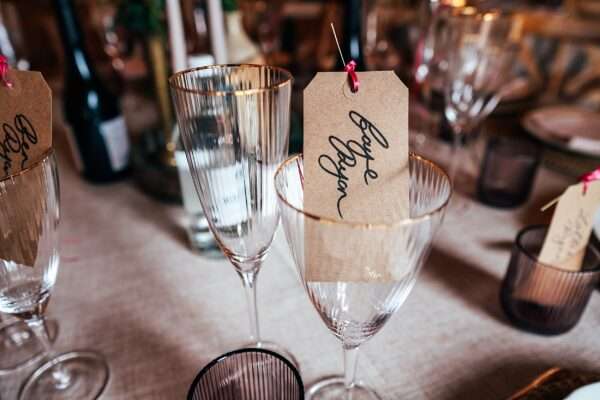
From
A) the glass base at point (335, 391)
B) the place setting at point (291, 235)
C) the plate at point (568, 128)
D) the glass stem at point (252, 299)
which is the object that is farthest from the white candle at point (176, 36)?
the plate at point (568, 128)

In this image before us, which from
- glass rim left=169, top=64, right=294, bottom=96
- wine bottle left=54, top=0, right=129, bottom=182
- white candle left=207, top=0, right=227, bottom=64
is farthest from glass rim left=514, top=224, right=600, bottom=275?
wine bottle left=54, top=0, right=129, bottom=182

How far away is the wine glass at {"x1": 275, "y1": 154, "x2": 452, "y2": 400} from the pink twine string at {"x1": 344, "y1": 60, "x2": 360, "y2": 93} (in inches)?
2.4

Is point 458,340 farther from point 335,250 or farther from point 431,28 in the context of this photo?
point 431,28

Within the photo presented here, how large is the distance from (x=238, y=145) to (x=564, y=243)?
33cm

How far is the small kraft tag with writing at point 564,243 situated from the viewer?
40 cm

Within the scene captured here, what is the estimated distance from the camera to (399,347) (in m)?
0.43

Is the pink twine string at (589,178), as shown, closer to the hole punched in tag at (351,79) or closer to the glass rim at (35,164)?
the hole punched in tag at (351,79)

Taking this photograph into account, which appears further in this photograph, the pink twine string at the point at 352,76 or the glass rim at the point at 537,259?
the glass rim at the point at 537,259

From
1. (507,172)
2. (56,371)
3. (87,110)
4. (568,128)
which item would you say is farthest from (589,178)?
(87,110)

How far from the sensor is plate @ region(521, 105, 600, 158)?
0.67 meters

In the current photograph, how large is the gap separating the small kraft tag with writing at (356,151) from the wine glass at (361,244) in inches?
0.5

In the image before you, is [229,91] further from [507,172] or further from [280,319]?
[507,172]

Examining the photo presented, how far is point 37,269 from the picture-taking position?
1.19ft

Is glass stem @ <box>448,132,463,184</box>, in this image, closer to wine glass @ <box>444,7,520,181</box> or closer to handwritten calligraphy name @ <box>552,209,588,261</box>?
wine glass @ <box>444,7,520,181</box>
